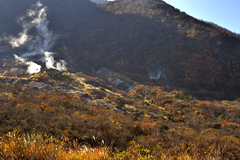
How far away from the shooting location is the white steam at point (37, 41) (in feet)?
112

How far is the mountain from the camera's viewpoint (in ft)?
99.7

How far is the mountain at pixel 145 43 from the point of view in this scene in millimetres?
30375

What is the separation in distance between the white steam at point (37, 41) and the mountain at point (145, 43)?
272 centimetres

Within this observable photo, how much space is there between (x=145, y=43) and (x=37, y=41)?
3758cm

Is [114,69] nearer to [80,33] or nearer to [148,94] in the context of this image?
[148,94]

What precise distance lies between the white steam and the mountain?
8.91ft

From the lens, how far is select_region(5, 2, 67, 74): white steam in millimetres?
34091

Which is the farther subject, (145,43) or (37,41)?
(37,41)

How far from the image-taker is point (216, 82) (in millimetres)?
28484

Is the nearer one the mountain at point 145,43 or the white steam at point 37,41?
the mountain at point 145,43

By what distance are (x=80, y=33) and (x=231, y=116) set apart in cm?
4973

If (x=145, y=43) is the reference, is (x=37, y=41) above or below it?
below

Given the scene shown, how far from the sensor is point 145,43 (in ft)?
133

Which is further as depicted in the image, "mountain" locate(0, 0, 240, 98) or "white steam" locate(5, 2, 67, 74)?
"white steam" locate(5, 2, 67, 74)
